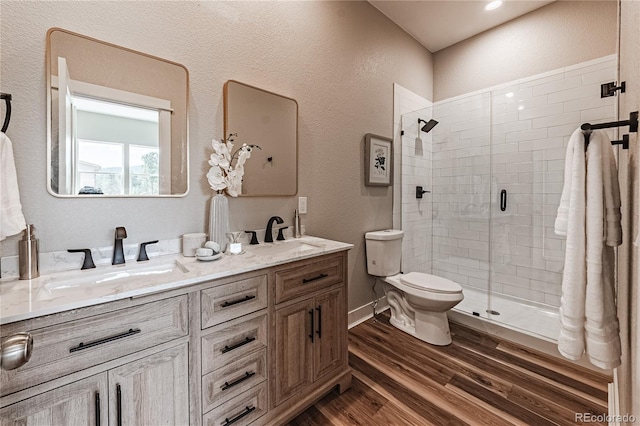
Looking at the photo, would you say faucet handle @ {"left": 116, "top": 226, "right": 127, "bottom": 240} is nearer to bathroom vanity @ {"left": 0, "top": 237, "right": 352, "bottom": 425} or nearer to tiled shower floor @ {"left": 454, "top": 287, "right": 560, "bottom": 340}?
bathroom vanity @ {"left": 0, "top": 237, "right": 352, "bottom": 425}

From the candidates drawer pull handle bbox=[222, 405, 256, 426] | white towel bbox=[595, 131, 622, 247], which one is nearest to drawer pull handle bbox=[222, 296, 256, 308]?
drawer pull handle bbox=[222, 405, 256, 426]

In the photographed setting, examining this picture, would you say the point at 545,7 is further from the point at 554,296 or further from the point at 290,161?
the point at 290,161

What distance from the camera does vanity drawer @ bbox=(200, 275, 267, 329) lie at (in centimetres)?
106

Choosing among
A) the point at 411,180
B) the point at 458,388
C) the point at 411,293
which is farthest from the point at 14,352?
the point at 411,180

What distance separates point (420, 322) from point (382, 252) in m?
0.65

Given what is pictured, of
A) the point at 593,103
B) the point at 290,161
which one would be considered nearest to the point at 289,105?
the point at 290,161

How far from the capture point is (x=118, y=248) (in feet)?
4.03

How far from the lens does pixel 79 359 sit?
2.66ft

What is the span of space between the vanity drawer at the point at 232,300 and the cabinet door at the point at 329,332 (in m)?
0.37

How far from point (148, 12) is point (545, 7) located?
3304 millimetres

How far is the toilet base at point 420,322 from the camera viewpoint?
2092 mm

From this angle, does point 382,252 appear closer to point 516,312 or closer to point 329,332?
point 329,332

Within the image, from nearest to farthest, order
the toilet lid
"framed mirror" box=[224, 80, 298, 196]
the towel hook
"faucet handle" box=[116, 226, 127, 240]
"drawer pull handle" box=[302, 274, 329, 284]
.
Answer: the towel hook
"faucet handle" box=[116, 226, 127, 240]
"drawer pull handle" box=[302, 274, 329, 284]
"framed mirror" box=[224, 80, 298, 196]
the toilet lid

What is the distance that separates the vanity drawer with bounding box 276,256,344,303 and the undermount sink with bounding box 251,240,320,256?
4.2 inches
